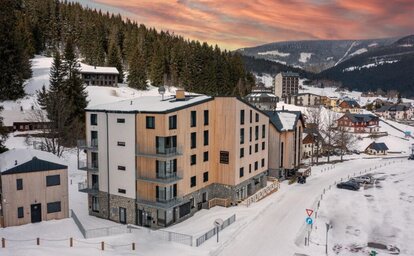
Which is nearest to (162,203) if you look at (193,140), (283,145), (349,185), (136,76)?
(193,140)

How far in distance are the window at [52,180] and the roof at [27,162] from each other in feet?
2.79

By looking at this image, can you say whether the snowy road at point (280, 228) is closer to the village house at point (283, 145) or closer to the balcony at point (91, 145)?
the village house at point (283, 145)

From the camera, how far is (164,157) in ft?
116

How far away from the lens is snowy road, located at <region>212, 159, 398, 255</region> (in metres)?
31.0

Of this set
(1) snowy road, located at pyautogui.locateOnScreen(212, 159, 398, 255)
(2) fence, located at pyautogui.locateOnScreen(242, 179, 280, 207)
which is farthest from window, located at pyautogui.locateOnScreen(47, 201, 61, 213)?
(2) fence, located at pyautogui.locateOnScreen(242, 179, 280, 207)

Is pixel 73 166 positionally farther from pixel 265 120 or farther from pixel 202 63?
pixel 202 63

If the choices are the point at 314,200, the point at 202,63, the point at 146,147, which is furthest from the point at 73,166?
the point at 202,63

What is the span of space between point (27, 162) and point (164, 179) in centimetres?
1373

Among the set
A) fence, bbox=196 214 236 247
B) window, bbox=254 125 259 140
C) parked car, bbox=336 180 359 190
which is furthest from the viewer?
parked car, bbox=336 180 359 190

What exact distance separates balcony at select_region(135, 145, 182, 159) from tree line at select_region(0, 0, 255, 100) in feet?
257

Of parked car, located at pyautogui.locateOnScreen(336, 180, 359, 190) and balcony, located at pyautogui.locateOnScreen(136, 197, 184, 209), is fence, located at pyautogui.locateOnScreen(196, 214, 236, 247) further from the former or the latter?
parked car, located at pyautogui.locateOnScreen(336, 180, 359, 190)

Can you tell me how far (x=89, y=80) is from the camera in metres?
114

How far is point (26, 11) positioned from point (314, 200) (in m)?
151

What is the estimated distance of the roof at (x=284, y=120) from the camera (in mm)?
60912
